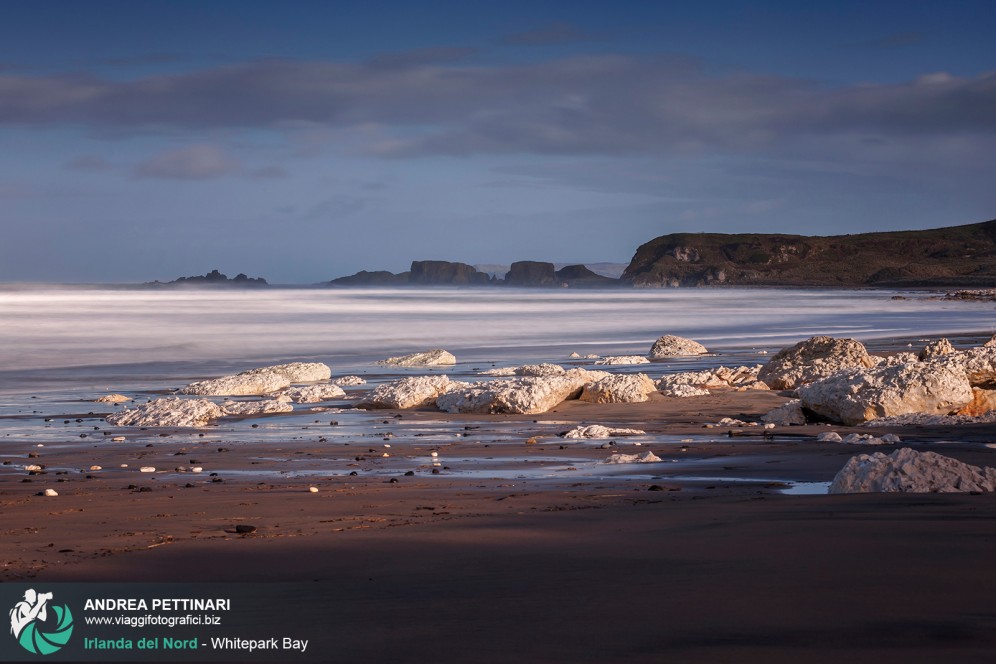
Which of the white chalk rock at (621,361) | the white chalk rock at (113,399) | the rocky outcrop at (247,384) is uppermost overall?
the rocky outcrop at (247,384)

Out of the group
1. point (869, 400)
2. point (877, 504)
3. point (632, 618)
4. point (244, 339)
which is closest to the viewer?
point (632, 618)

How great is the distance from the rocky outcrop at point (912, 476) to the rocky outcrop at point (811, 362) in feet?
24.4

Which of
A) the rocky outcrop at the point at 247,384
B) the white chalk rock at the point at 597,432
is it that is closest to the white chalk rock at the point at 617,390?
the white chalk rock at the point at 597,432

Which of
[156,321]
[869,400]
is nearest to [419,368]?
[869,400]

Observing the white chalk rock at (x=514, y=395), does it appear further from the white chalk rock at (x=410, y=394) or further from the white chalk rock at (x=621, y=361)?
the white chalk rock at (x=621, y=361)

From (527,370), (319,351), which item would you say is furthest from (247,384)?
(319,351)

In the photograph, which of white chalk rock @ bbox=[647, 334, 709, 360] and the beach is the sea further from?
white chalk rock @ bbox=[647, 334, 709, 360]

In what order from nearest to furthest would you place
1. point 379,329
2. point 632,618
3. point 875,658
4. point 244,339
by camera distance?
point 875,658, point 632,618, point 244,339, point 379,329

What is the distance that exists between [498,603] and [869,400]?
7092 mm

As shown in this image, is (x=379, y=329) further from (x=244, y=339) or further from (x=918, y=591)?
(x=918, y=591)

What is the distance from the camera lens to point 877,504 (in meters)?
5.41

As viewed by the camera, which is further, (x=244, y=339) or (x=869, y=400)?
(x=244, y=339)

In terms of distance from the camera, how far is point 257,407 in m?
12.5

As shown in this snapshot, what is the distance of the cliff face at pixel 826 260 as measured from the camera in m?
155
